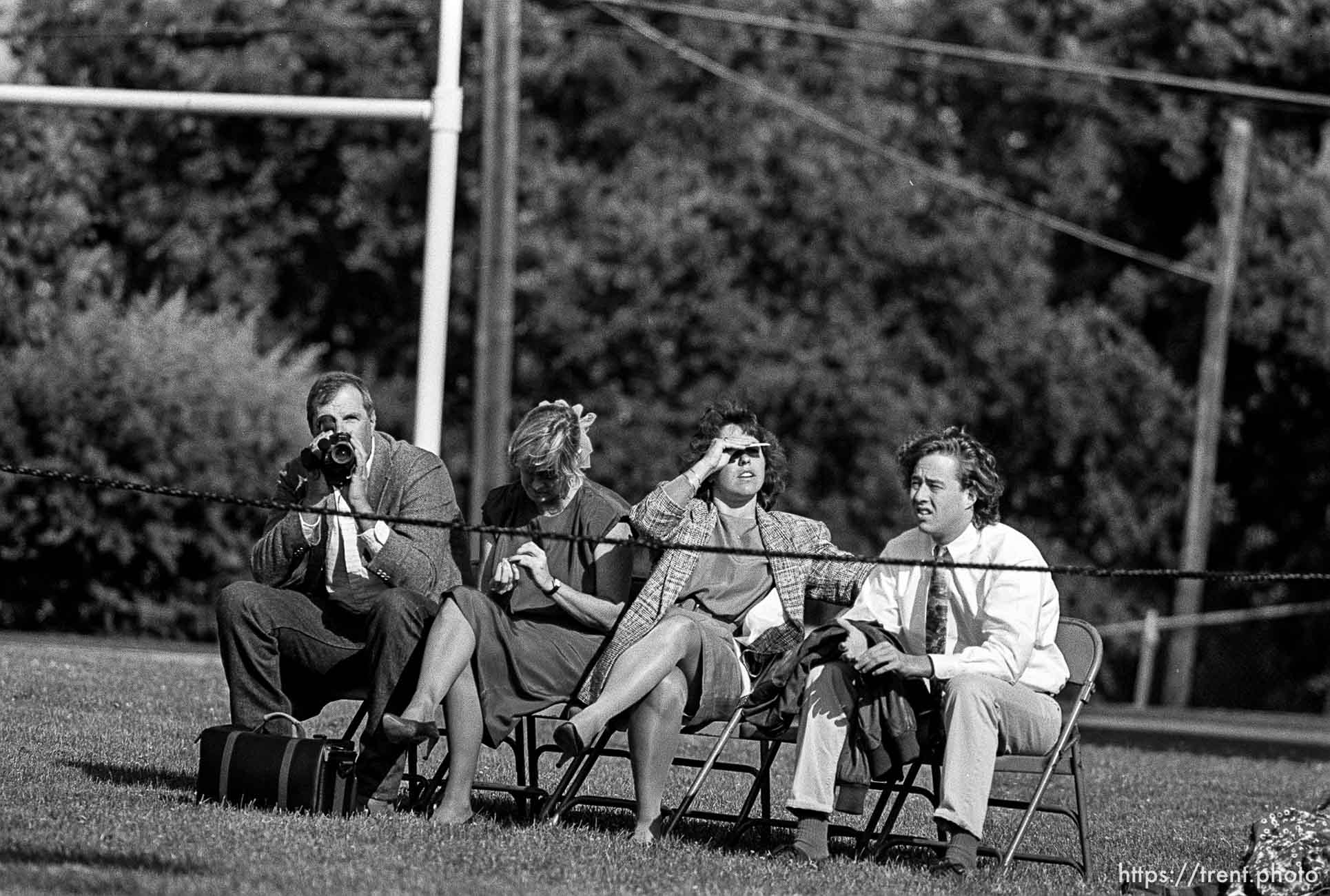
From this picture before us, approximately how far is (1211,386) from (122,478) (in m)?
13.7

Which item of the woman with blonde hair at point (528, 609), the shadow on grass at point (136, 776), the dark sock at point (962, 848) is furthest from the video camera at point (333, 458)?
the dark sock at point (962, 848)

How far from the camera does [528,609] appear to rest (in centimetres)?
726

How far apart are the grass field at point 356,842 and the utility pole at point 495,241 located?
9124mm

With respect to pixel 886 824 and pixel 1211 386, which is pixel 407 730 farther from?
pixel 1211 386

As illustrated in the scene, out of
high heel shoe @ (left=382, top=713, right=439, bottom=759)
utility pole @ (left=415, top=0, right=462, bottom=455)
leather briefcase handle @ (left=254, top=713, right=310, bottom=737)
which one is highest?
utility pole @ (left=415, top=0, right=462, bottom=455)

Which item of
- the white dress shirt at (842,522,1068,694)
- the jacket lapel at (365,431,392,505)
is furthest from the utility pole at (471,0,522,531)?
the white dress shirt at (842,522,1068,694)

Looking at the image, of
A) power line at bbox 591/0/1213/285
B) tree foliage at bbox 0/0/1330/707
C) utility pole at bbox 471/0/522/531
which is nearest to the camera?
utility pole at bbox 471/0/522/531

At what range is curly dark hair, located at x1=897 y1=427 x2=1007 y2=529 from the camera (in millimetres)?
6984

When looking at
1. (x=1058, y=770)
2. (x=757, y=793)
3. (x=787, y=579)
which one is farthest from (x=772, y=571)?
(x=1058, y=770)

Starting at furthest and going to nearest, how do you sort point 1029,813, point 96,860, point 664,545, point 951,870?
point 664,545
point 1029,813
point 951,870
point 96,860

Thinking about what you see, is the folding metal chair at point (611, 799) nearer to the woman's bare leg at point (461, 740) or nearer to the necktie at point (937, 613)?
the woman's bare leg at point (461, 740)

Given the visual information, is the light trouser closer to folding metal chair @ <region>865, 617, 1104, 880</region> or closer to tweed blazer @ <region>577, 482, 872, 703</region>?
folding metal chair @ <region>865, 617, 1104, 880</region>

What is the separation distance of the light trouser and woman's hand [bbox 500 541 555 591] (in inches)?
39.8

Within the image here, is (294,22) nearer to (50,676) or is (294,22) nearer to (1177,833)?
(50,676)
